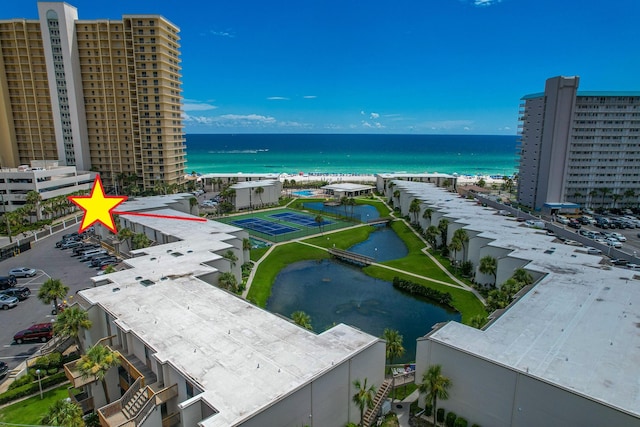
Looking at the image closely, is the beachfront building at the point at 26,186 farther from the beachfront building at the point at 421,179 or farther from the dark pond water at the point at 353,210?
the beachfront building at the point at 421,179

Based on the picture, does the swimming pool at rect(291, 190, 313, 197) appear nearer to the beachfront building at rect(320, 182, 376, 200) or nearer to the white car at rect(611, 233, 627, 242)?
the beachfront building at rect(320, 182, 376, 200)

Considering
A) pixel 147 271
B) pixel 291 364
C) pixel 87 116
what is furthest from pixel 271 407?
pixel 87 116

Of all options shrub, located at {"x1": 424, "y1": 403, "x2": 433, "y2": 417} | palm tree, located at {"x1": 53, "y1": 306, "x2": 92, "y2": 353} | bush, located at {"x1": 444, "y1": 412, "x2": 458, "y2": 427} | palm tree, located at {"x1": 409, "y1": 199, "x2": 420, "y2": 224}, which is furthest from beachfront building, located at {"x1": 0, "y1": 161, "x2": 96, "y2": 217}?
bush, located at {"x1": 444, "y1": 412, "x2": 458, "y2": 427}

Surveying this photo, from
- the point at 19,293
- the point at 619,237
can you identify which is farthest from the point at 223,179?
the point at 619,237

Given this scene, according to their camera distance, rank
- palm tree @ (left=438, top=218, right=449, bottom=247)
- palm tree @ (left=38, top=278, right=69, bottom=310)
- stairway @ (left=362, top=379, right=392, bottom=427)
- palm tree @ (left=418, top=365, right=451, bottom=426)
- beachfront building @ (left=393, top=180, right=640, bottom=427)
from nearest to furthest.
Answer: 1. beachfront building @ (left=393, top=180, right=640, bottom=427)
2. palm tree @ (left=418, top=365, right=451, bottom=426)
3. stairway @ (left=362, top=379, right=392, bottom=427)
4. palm tree @ (left=38, top=278, right=69, bottom=310)
5. palm tree @ (left=438, top=218, right=449, bottom=247)

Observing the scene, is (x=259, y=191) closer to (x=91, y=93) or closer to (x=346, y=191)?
(x=346, y=191)

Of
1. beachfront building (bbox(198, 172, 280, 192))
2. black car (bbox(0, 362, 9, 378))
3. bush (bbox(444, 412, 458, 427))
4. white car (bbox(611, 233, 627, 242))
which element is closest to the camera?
bush (bbox(444, 412, 458, 427))
